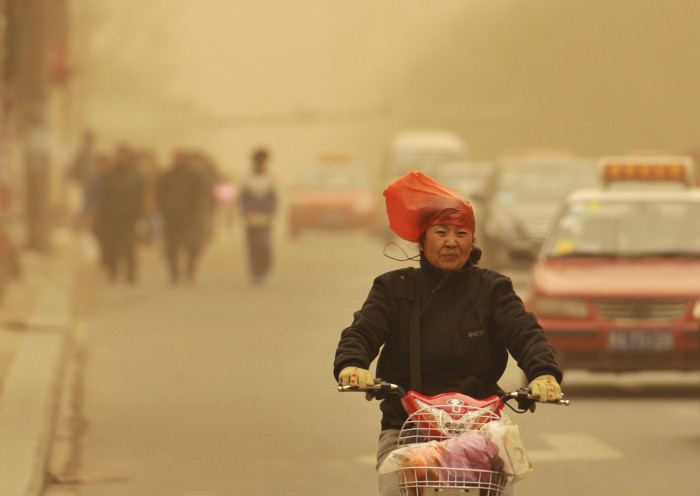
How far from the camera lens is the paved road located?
9281 millimetres

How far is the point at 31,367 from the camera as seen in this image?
44.2 ft

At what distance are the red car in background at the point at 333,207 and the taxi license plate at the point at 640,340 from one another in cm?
3069

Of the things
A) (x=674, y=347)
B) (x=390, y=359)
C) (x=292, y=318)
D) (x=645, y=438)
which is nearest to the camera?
(x=390, y=359)

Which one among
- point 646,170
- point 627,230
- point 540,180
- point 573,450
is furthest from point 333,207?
point 573,450

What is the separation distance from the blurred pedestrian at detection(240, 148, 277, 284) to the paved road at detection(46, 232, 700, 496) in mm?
6107

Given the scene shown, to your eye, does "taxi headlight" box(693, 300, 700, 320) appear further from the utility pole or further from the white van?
the white van

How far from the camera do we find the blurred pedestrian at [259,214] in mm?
26000

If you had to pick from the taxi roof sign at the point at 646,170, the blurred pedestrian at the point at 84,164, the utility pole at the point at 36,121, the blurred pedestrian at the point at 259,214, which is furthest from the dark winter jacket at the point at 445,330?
the blurred pedestrian at the point at 84,164

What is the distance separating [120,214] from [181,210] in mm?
820

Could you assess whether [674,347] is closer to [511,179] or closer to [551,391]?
[551,391]

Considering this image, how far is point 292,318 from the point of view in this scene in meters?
19.9

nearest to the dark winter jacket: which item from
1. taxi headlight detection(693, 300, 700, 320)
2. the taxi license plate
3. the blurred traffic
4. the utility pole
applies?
the taxi license plate

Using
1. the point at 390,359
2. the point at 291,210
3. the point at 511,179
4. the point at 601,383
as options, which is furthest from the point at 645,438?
the point at 291,210

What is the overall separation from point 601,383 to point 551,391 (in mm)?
8615
